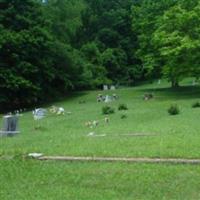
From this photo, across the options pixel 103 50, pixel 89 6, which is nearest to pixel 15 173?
pixel 103 50

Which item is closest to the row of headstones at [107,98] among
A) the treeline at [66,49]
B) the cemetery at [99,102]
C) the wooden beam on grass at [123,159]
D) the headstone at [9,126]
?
the cemetery at [99,102]

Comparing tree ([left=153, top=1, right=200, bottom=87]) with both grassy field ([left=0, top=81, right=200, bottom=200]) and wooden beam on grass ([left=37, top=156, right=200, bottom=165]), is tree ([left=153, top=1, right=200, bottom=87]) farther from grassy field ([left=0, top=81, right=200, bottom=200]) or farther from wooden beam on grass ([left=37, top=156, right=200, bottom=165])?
wooden beam on grass ([left=37, top=156, right=200, bottom=165])

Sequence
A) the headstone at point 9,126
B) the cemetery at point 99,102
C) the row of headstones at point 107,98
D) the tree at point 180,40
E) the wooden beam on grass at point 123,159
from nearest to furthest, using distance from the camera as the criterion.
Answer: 1. the cemetery at point 99,102
2. the wooden beam on grass at point 123,159
3. the headstone at point 9,126
4. the tree at point 180,40
5. the row of headstones at point 107,98

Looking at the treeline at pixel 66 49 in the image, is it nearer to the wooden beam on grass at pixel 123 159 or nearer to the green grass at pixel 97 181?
the wooden beam on grass at pixel 123 159

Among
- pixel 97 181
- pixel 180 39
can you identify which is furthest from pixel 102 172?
pixel 180 39

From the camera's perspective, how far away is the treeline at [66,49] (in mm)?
36844

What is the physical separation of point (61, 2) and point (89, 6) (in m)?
16.3

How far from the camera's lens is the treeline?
3684 cm

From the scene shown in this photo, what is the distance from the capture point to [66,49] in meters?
46.1

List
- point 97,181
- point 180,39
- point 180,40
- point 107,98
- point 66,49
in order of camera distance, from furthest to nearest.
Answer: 1. point 66,49
2. point 107,98
3. point 180,39
4. point 180,40
5. point 97,181

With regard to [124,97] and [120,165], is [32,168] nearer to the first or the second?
[120,165]

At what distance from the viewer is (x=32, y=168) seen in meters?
10.5

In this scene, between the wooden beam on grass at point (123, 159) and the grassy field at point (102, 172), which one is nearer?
the grassy field at point (102, 172)

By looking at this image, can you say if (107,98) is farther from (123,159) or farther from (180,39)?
(123,159)
